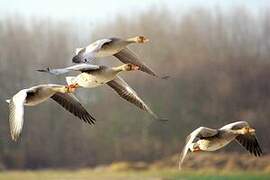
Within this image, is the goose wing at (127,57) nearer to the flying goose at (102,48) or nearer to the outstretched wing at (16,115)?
the flying goose at (102,48)

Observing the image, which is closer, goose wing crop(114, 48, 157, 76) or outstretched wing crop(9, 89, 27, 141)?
outstretched wing crop(9, 89, 27, 141)

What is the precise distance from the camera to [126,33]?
4270 mm

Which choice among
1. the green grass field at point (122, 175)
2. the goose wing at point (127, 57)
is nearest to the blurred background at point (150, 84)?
the green grass field at point (122, 175)

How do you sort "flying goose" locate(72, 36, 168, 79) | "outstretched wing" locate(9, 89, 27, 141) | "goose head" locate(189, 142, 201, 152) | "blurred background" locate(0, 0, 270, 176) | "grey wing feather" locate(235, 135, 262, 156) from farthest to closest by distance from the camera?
"blurred background" locate(0, 0, 270, 176) < "grey wing feather" locate(235, 135, 262, 156) < "goose head" locate(189, 142, 201, 152) < "flying goose" locate(72, 36, 168, 79) < "outstretched wing" locate(9, 89, 27, 141)

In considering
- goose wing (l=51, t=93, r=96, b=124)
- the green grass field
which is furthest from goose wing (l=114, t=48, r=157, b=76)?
the green grass field

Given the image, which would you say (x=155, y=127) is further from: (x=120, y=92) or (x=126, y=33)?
(x=120, y=92)

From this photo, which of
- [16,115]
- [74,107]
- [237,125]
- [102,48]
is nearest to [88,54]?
[102,48]

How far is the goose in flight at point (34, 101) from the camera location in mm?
1977

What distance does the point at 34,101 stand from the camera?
2.19m

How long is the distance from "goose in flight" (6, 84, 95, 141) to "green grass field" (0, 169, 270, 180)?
6.25ft

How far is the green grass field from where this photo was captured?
445 centimetres

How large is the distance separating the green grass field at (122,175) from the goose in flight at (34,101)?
1.91m

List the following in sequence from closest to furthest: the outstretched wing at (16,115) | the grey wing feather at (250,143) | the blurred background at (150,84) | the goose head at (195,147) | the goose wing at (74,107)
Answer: the outstretched wing at (16,115), the goose head at (195,147), the goose wing at (74,107), the grey wing feather at (250,143), the blurred background at (150,84)

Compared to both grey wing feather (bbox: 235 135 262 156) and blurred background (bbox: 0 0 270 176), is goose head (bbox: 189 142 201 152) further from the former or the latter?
blurred background (bbox: 0 0 270 176)
